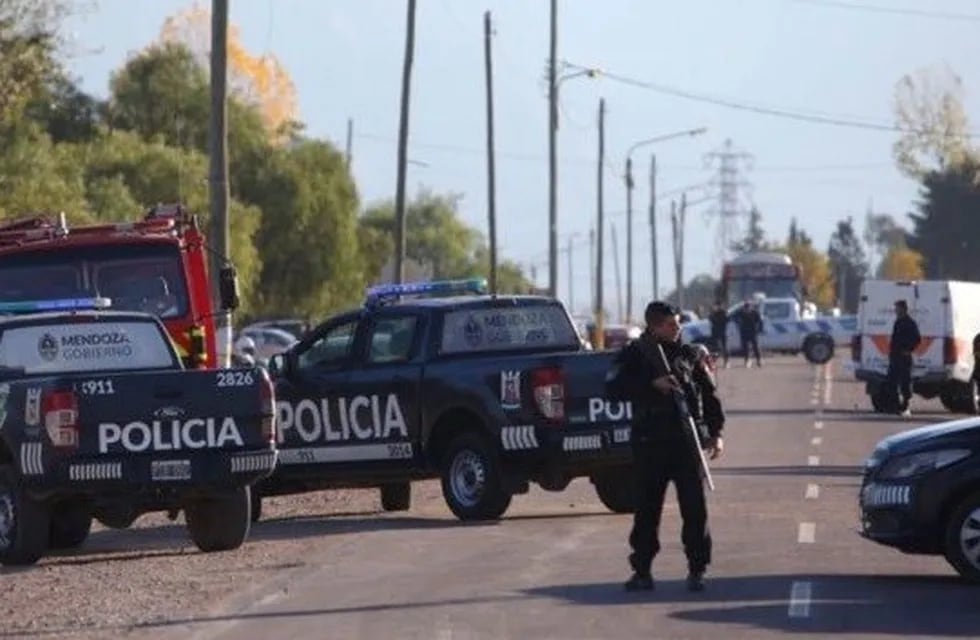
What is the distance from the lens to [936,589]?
1662 centimetres

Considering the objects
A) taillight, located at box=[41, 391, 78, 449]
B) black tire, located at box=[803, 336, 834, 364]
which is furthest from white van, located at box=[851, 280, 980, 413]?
black tire, located at box=[803, 336, 834, 364]

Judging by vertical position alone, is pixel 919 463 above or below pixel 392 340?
below

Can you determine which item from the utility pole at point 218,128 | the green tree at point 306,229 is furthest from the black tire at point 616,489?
the green tree at point 306,229

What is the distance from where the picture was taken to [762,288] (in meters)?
87.9

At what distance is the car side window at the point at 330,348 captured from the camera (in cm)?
2316

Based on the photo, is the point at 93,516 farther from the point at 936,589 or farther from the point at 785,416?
the point at 785,416

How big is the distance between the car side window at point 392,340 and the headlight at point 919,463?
6.44 m

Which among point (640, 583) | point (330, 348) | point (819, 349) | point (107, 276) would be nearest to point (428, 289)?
point (330, 348)

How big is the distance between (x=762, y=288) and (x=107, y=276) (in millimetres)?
63103

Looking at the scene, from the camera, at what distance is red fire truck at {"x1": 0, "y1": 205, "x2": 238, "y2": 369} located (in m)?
25.8

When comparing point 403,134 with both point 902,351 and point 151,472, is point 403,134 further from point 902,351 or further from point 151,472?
point 151,472

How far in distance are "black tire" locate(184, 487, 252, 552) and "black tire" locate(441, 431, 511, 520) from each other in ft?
8.57

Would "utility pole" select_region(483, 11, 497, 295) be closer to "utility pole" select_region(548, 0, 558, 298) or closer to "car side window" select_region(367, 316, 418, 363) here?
"utility pole" select_region(548, 0, 558, 298)

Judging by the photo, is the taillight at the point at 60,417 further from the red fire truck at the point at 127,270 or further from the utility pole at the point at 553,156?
the utility pole at the point at 553,156
